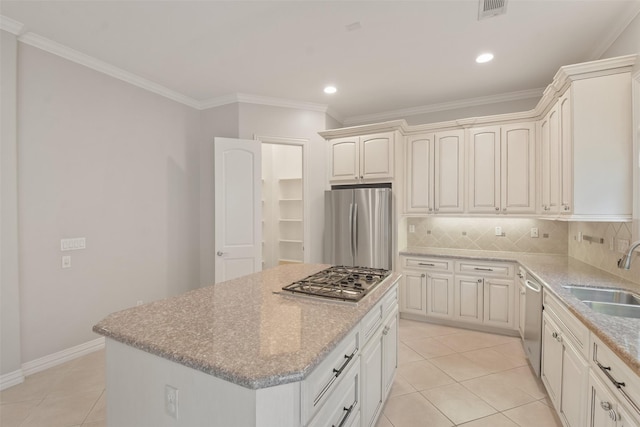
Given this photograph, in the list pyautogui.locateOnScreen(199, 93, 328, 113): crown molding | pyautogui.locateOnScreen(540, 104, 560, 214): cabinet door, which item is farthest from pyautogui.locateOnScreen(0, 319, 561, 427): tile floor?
pyautogui.locateOnScreen(199, 93, 328, 113): crown molding

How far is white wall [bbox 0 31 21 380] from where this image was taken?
2.26 meters

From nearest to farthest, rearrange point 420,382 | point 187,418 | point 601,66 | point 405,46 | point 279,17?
point 187,418 < point 601,66 < point 279,17 < point 420,382 < point 405,46

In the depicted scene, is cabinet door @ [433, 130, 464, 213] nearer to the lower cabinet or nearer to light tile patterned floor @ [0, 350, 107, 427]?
the lower cabinet

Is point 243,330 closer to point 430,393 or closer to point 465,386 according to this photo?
point 430,393

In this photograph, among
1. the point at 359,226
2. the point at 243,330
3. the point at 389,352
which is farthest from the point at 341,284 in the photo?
the point at 359,226

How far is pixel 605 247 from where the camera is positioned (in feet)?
8.00

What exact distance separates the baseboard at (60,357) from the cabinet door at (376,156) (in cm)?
346

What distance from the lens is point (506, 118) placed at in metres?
3.34

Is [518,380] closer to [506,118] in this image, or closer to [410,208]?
[410,208]

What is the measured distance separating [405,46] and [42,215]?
11.7 ft

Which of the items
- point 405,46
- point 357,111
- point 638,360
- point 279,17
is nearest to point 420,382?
point 638,360

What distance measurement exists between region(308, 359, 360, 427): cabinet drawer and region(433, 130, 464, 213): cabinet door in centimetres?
275

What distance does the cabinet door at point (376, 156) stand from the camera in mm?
3625

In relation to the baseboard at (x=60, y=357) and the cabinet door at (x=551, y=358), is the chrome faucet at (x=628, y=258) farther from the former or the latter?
the baseboard at (x=60, y=357)
